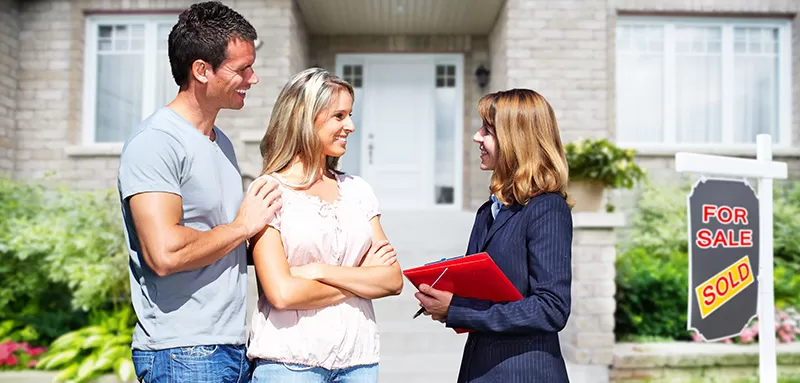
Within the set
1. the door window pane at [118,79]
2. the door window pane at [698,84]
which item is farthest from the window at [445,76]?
the door window pane at [118,79]

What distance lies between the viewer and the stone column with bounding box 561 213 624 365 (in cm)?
494

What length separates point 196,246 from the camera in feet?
5.38

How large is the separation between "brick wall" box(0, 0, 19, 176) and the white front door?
4.31m

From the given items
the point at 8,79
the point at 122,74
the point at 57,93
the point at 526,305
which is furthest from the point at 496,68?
the point at 526,305

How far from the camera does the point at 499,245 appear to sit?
6.24 ft

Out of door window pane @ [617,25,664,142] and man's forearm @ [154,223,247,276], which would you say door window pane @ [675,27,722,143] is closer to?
door window pane @ [617,25,664,142]

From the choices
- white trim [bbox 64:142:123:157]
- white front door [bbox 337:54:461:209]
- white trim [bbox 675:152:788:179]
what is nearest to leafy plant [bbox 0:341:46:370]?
white trim [bbox 64:142:123:157]

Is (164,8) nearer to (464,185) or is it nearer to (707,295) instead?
(464,185)

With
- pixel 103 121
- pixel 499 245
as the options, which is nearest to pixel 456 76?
pixel 103 121

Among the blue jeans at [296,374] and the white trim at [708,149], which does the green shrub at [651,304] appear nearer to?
the white trim at [708,149]

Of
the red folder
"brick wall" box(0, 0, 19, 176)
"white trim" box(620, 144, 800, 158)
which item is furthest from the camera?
"white trim" box(620, 144, 800, 158)

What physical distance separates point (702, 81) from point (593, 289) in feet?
17.3

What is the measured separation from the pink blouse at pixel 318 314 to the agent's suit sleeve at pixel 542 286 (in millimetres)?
279

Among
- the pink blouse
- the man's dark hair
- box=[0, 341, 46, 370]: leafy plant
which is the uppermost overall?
the man's dark hair
